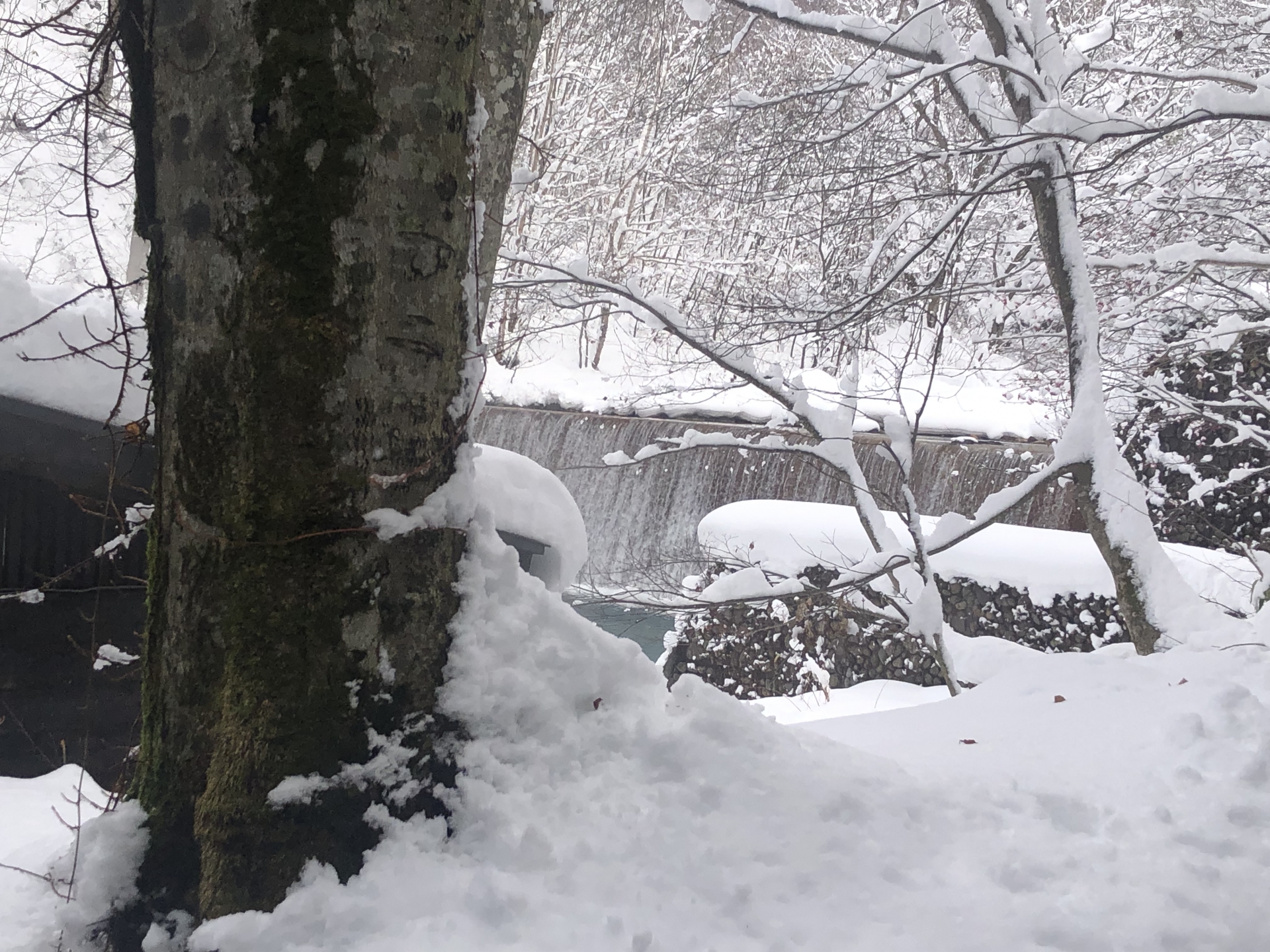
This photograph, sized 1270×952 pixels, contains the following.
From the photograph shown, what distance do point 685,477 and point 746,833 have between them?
996cm

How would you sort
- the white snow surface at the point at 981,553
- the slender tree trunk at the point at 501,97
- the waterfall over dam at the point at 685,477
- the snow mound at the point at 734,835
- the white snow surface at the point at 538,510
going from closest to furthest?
the snow mound at the point at 734,835
the slender tree trunk at the point at 501,97
the white snow surface at the point at 538,510
the white snow surface at the point at 981,553
the waterfall over dam at the point at 685,477

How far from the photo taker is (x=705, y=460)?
37.6 ft

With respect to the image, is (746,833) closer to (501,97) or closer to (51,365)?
(501,97)

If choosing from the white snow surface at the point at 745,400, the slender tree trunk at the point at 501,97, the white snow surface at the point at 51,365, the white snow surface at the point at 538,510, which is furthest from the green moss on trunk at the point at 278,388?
the white snow surface at the point at 745,400

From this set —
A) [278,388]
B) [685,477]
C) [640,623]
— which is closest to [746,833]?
[278,388]

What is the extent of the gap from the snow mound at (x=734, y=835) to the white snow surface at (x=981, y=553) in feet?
13.9

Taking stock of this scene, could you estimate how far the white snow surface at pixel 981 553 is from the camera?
7062mm

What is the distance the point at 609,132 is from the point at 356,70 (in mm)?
15054

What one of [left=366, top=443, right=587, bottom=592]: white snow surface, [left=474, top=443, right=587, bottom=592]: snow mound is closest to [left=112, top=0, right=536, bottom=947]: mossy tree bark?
[left=366, top=443, right=587, bottom=592]: white snow surface

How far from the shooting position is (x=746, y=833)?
5.20ft

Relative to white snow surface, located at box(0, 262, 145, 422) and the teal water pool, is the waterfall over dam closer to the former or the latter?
the teal water pool

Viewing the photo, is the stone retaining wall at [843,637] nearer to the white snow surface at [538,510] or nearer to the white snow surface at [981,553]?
the white snow surface at [981,553]

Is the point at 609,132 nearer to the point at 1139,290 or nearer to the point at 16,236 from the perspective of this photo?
the point at 1139,290

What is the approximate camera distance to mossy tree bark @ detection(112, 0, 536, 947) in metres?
1.44
